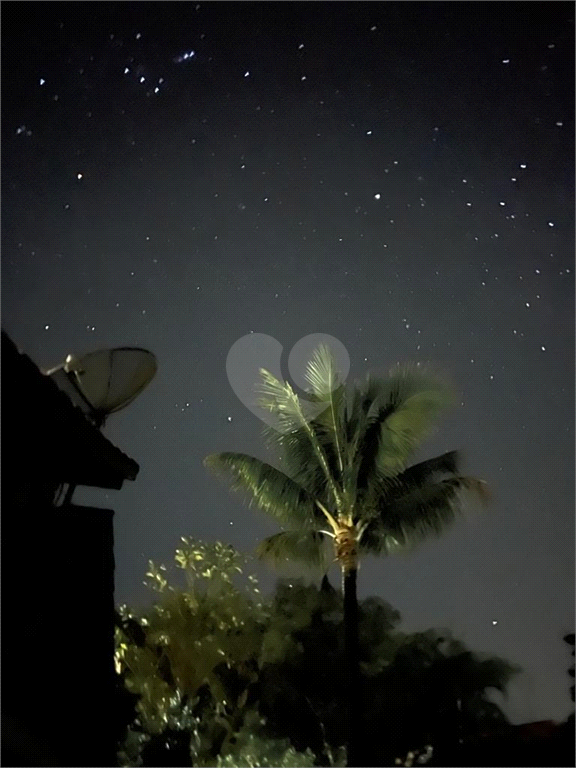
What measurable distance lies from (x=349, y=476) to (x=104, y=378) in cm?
341

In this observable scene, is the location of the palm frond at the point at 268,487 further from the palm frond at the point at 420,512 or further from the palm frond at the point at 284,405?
the palm frond at the point at 420,512

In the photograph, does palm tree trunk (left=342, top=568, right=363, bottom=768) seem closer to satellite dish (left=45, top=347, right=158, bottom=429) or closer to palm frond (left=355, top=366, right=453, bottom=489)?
palm frond (left=355, top=366, right=453, bottom=489)

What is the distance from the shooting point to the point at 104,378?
3922 millimetres

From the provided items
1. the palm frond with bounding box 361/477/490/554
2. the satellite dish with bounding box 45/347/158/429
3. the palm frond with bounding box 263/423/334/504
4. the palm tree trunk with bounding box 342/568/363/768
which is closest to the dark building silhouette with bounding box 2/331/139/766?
the satellite dish with bounding box 45/347/158/429

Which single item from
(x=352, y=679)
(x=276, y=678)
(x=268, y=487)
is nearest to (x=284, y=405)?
(x=268, y=487)

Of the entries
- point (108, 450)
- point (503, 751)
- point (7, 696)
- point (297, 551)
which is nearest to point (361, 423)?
point (297, 551)

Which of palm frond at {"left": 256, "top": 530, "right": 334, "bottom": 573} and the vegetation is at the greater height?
palm frond at {"left": 256, "top": 530, "right": 334, "bottom": 573}

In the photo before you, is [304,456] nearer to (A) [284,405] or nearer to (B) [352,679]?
(A) [284,405]

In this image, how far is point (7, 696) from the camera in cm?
339

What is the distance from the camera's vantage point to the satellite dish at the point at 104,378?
12.7ft

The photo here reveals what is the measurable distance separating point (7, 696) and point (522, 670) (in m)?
7.15

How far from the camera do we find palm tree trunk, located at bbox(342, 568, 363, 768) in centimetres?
651

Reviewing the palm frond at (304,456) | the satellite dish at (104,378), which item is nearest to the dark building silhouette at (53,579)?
the satellite dish at (104,378)

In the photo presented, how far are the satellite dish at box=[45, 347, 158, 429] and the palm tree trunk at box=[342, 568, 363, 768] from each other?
345cm
